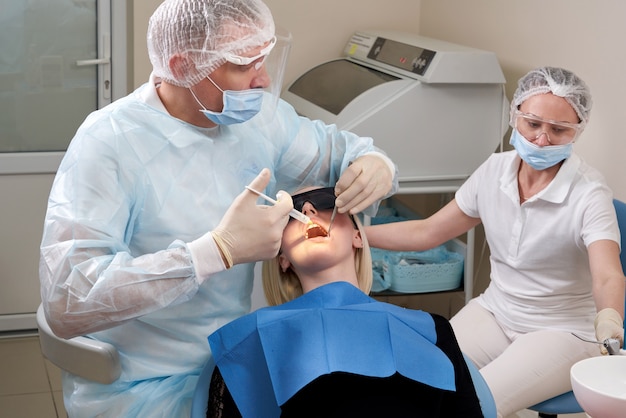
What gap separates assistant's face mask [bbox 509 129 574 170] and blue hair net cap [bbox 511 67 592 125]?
104 millimetres

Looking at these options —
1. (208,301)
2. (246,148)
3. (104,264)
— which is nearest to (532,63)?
Result: (246,148)

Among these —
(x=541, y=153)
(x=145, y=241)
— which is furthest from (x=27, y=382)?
(x=541, y=153)

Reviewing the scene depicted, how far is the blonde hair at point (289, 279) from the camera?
73.9 inches

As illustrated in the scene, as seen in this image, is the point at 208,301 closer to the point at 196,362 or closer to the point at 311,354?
the point at 196,362

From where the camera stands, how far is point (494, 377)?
206 cm

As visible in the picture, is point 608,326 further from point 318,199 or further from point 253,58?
point 253,58

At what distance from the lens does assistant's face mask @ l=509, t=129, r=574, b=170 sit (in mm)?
2176

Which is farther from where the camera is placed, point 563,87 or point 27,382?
point 27,382

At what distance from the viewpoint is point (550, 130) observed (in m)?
2.20

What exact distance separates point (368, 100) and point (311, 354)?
154 cm

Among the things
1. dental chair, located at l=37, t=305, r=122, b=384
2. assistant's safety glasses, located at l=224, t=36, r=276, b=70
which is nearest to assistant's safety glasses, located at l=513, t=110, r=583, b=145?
assistant's safety glasses, located at l=224, t=36, r=276, b=70

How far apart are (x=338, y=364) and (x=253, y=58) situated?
57cm

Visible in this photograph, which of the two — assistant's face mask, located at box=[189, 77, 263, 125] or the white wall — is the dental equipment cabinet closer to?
the white wall

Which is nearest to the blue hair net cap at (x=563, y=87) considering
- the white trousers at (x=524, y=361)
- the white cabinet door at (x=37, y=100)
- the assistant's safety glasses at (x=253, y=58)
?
the white trousers at (x=524, y=361)
